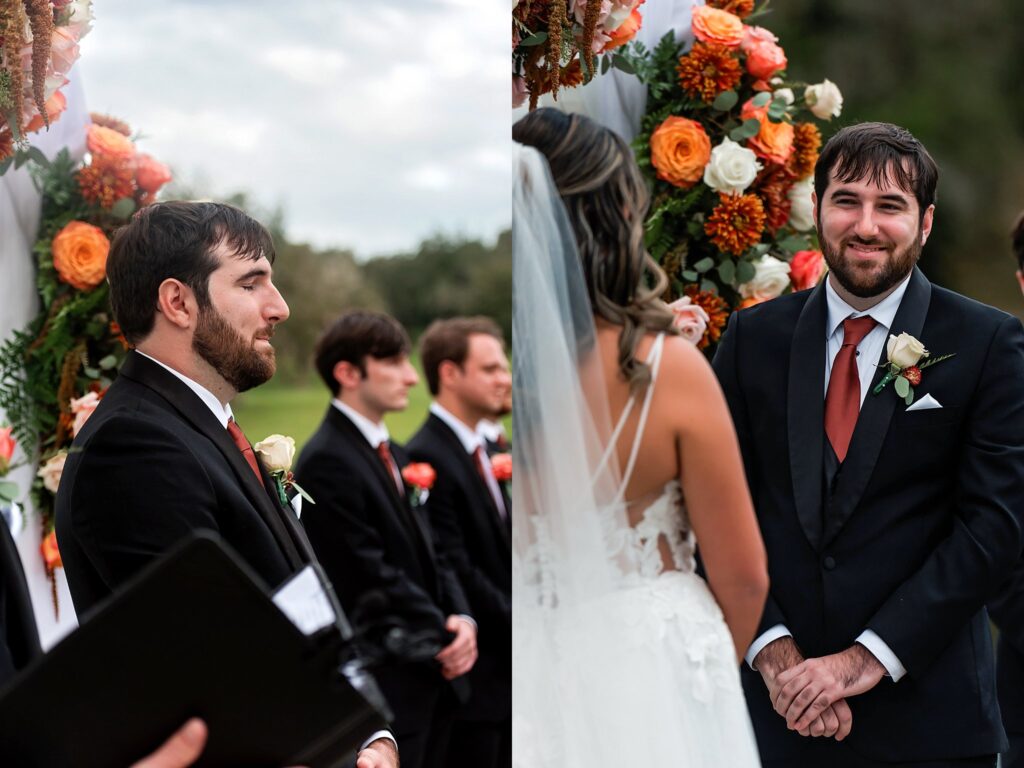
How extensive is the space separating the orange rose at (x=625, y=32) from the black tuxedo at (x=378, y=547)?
2.53 metres

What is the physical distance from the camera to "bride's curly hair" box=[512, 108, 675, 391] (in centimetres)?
279

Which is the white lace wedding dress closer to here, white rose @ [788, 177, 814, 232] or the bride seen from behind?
the bride seen from behind

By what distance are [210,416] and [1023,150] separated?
211cm

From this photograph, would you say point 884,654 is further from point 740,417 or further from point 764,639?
point 740,417

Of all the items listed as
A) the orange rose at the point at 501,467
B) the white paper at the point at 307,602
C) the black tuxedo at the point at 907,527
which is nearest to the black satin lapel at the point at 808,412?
the black tuxedo at the point at 907,527

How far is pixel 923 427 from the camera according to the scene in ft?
9.14

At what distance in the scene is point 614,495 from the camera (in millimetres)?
2779

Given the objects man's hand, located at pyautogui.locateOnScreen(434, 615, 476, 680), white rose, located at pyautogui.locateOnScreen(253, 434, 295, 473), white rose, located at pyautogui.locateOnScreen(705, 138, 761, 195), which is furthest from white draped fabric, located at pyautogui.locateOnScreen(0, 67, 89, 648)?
man's hand, located at pyautogui.locateOnScreen(434, 615, 476, 680)

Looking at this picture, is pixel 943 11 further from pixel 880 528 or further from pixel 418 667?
pixel 418 667

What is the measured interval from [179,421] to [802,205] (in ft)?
5.04

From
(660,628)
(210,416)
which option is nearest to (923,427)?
(660,628)

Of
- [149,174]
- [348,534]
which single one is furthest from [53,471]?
[348,534]

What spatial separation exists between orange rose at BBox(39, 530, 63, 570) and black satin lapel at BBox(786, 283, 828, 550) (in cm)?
207

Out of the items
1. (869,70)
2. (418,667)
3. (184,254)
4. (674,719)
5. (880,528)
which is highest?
(869,70)
